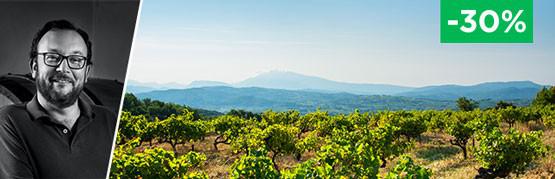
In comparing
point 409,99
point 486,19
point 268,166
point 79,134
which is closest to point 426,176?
point 268,166

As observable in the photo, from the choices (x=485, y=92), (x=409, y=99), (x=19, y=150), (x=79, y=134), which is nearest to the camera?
(x=19, y=150)

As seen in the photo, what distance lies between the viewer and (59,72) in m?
2.89

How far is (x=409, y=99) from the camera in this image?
9331 centimetres

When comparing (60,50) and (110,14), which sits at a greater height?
(110,14)

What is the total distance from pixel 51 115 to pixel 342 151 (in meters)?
2.77

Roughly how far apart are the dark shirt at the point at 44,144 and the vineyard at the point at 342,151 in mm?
297

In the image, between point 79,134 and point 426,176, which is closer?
point 79,134

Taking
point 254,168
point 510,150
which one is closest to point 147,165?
point 254,168

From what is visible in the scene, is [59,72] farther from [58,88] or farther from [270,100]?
[270,100]

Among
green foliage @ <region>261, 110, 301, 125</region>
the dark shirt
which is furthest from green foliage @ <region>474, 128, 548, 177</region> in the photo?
green foliage @ <region>261, 110, 301, 125</region>

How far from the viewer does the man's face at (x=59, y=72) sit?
288 cm

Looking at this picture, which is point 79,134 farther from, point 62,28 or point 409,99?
point 409,99

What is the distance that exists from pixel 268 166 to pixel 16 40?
7.54 feet

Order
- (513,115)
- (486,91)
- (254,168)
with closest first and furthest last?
(254,168) < (513,115) < (486,91)
